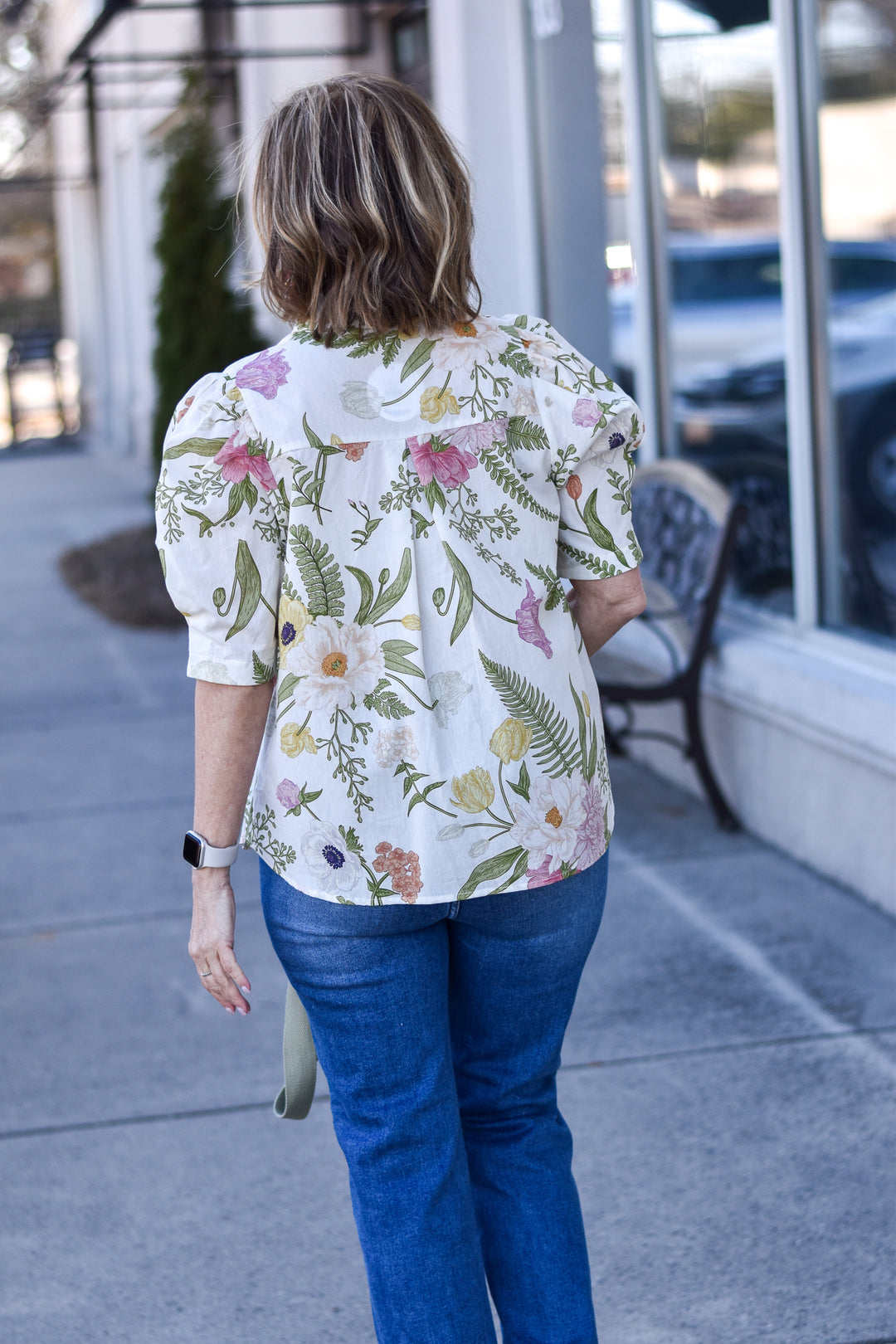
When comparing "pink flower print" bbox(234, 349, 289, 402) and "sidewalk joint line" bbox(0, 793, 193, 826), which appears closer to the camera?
"pink flower print" bbox(234, 349, 289, 402)

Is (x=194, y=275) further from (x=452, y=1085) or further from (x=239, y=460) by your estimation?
(x=452, y=1085)

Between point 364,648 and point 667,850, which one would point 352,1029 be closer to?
point 364,648

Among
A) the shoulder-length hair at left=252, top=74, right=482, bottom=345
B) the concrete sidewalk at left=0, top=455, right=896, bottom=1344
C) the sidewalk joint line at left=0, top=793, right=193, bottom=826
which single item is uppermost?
the shoulder-length hair at left=252, top=74, right=482, bottom=345

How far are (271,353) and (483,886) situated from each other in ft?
2.08

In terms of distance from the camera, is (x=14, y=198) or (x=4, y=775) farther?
(x=14, y=198)

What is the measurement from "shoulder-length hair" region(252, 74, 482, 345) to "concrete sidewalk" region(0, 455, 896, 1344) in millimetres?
1678

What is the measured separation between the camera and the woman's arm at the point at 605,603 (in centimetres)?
184

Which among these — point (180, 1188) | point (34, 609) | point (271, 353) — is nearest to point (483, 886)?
point (271, 353)

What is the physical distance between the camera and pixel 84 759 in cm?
602

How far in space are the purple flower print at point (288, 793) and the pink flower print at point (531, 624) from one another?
31cm

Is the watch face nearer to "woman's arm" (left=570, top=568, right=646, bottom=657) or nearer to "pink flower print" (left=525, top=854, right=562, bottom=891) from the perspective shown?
"pink flower print" (left=525, top=854, right=562, bottom=891)

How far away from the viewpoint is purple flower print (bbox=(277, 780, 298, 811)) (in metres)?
1.71

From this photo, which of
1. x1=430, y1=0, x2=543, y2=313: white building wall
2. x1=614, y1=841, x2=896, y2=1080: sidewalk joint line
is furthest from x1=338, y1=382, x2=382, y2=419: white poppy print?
x1=430, y1=0, x2=543, y2=313: white building wall

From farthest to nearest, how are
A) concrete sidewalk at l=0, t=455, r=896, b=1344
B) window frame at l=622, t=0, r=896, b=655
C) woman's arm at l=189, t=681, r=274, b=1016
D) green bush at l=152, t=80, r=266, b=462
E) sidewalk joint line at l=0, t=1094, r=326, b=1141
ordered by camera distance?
green bush at l=152, t=80, r=266, b=462 < window frame at l=622, t=0, r=896, b=655 < sidewalk joint line at l=0, t=1094, r=326, b=1141 < concrete sidewalk at l=0, t=455, r=896, b=1344 < woman's arm at l=189, t=681, r=274, b=1016
